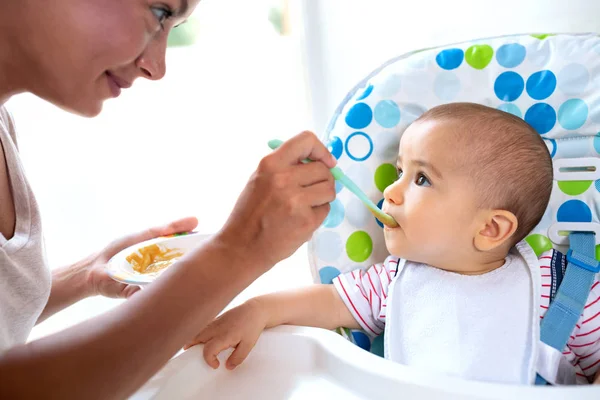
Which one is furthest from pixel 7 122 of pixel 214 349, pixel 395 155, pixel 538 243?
pixel 538 243

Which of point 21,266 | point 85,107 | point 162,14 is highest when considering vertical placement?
point 162,14

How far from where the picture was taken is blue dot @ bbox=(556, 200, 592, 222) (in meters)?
0.86

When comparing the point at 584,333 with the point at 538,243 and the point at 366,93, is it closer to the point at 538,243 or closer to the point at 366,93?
the point at 538,243

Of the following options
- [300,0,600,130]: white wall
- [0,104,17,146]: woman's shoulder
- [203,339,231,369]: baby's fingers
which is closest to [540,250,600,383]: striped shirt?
[203,339,231,369]: baby's fingers

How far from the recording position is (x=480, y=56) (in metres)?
0.90

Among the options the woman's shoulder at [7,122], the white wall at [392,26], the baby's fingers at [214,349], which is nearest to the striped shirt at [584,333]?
the baby's fingers at [214,349]

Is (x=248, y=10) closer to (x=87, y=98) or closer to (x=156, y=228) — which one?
(x=156, y=228)

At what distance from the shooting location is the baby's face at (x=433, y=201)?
2.69ft

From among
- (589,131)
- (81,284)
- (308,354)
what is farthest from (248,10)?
(308,354)

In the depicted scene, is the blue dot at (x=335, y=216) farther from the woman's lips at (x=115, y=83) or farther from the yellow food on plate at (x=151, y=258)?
the woman's lips at (x=115, y=83)

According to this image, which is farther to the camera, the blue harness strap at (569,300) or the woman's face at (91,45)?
the blue harness strap at (569,300)

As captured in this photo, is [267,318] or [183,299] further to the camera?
[267,318]

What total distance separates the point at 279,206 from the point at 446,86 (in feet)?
1.47

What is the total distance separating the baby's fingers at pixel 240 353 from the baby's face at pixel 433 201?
0.26 metres
